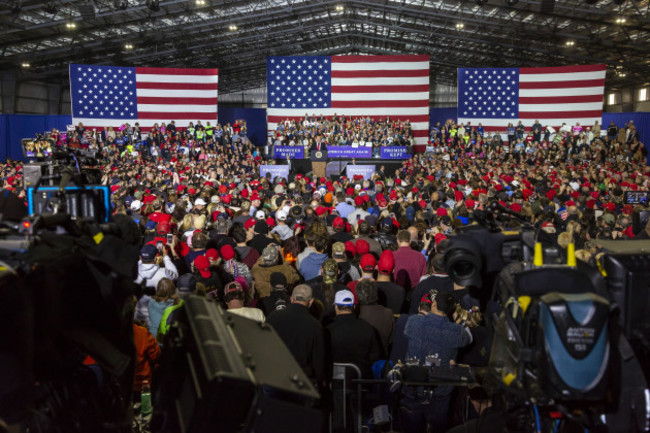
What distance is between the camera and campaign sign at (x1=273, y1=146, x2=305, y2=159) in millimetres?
25641

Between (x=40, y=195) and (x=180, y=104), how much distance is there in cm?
2383

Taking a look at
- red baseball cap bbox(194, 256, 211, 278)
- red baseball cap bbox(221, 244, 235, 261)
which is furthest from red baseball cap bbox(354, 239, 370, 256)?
red baseball cap bbox(194, 256, 211, 278)

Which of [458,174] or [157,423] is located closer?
[157,423]

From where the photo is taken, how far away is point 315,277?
642cm

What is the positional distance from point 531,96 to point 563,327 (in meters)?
29.1

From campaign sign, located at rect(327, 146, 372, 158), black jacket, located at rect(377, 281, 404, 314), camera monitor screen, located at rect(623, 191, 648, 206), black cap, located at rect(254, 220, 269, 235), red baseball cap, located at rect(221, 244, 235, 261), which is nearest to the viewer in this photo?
black jacket, located at rect(377, 281, 404, 314)

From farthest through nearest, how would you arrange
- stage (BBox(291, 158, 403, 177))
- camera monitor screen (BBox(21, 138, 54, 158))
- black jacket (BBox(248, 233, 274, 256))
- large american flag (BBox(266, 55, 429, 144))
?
1. large american flag (BBox(266, 55, 429, 144))
2. stage (BBox(291, 158, 403, 177))
3. black jacket (BBox(248, 233, 274, 256))
4. camera monitor screen (BBox(21, 138, 54, 158))

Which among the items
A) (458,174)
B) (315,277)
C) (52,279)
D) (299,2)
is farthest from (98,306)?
(299,2)

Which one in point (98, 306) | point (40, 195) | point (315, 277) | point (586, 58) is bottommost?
point (315, 277)

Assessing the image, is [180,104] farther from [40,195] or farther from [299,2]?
Answer: [40,195]

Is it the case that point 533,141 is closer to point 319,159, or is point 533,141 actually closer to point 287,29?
point 319,159

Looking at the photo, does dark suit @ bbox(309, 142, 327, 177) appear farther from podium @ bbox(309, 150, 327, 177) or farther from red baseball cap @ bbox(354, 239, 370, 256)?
red baseball cap @ bbox(354, 239, 370, 256)

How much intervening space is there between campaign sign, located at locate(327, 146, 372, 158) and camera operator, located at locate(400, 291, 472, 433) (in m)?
20.8

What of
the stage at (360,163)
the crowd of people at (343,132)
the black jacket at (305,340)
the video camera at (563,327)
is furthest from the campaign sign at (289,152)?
the video camera at (563,327)
